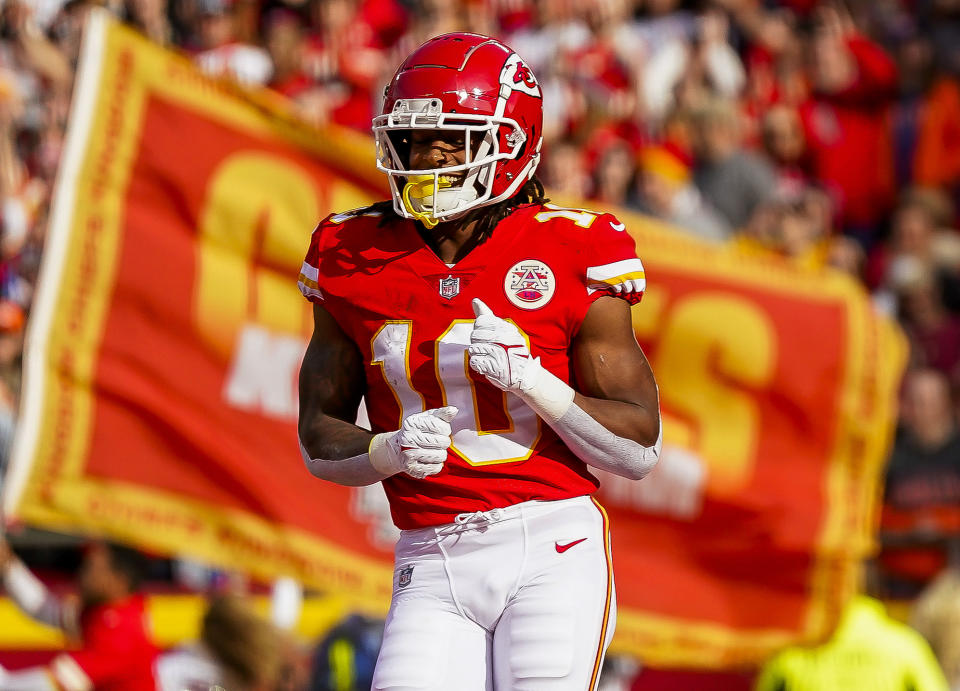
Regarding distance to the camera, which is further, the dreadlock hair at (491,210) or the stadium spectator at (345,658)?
the stadium spectator at (345,658)

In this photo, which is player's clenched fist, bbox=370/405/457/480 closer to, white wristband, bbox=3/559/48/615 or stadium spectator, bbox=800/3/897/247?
white wristband, bbox=3/559/48/615

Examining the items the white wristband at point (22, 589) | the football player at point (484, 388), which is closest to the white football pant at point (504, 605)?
the football player at point (484, 388)

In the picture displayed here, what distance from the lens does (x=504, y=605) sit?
327 centimetres

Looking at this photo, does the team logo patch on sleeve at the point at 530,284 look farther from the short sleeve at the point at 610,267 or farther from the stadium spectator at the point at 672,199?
the stadium spectator at the point at 672,199

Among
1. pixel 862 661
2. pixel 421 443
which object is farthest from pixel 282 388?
pixel 421 443

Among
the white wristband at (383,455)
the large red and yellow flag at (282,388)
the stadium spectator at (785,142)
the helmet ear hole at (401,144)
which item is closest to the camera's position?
the white wristband at (383,455)

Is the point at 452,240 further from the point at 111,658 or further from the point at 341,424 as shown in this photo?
the point at 111,658

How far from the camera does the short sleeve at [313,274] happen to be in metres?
3.47

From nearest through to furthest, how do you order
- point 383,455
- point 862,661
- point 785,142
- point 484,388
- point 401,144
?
point 383,455, point 484,388, point 401,144, point 862,661, point 785,142

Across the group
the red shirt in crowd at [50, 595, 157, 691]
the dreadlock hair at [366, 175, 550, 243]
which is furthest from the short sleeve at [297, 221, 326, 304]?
the red shirt in crowd at [50, 595, 157, 691]

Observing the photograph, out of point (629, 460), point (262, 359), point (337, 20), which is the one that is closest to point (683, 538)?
point (262, 359)

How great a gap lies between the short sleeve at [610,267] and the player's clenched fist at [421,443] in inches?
17.2

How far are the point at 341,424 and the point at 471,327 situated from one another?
15.7 inches

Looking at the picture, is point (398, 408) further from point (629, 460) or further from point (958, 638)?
point (958, 638)
